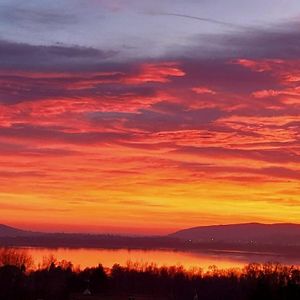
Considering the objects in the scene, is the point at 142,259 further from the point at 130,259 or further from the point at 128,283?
the point at 128,283

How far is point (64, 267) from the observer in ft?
189

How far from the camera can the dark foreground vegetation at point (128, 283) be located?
44.6 m

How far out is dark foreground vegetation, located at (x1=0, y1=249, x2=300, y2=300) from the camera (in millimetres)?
44562

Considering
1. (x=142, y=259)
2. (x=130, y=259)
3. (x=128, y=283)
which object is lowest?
(x=128, y=283)

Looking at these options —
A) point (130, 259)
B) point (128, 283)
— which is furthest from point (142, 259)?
point (128, 283)

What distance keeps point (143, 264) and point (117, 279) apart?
40.3 feet

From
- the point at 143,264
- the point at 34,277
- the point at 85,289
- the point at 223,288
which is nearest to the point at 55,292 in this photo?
the point at 85,289

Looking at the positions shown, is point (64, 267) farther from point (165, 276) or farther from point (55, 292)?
point (55, 292)

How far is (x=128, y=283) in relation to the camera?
5503 centimetres

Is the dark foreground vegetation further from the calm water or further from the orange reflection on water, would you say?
the calm water

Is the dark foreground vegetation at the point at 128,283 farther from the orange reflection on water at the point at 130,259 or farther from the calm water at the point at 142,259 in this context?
the calm water at the point at 142,259

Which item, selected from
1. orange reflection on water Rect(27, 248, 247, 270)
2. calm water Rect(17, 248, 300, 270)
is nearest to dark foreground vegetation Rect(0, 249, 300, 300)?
orange reflection on water Rect(27, 248, 247, 270)

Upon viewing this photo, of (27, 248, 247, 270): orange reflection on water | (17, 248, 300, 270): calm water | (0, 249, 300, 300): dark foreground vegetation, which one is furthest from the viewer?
(17, 248, 300, 270): calm water

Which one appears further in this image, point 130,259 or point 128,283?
point 130,259
